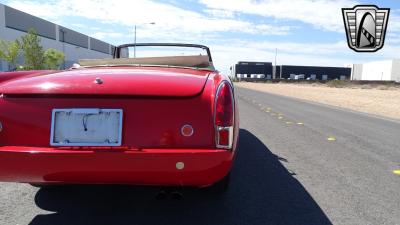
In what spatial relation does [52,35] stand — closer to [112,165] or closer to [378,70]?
[112,165]

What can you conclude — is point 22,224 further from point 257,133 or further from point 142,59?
point 257,133

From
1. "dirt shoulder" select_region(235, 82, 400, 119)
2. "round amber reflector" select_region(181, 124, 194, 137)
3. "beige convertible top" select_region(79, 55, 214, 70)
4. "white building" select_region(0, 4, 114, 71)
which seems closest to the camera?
"round amber reflector" select_region(181, 124, 194, 137)

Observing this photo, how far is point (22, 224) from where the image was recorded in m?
3.07

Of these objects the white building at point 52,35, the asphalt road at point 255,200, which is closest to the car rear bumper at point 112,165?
the asphalt road at point 255,200

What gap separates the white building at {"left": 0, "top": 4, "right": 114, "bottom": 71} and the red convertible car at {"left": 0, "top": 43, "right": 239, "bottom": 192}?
4546 centimetres

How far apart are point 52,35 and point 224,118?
67092 millimetres

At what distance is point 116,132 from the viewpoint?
2795 mm

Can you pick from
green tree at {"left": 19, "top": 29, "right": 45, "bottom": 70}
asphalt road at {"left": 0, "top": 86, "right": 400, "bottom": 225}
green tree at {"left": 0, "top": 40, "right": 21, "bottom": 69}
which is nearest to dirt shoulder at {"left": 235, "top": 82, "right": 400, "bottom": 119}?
asphalt road at {"left": 0, "top": 86, "right": 400, "bottom": 225}

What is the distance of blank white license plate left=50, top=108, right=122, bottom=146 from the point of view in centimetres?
276

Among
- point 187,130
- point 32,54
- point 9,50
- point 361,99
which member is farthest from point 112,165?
point 9,50

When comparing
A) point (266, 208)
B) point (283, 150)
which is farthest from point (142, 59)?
point (283, 150)

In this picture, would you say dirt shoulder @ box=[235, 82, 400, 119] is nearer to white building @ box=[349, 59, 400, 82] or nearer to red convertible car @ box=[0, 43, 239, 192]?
red convertible car @ box=[0, 43, 239, 192]

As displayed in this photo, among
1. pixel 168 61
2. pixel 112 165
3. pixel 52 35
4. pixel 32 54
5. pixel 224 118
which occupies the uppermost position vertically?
pixel 52 35

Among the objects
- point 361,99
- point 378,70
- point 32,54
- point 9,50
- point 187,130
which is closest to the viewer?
point 187,130
